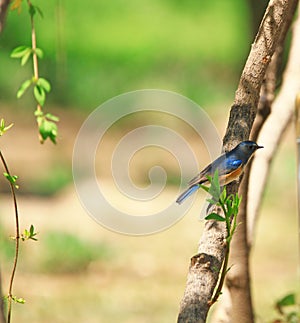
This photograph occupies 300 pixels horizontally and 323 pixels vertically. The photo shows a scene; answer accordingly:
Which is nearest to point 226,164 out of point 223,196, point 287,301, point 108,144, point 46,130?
point 223,196

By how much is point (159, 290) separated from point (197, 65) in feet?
10.8

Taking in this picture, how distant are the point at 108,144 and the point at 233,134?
467cm

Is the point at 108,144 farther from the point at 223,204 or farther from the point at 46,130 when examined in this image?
the point at 223,204

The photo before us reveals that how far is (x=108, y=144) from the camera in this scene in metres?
5.91

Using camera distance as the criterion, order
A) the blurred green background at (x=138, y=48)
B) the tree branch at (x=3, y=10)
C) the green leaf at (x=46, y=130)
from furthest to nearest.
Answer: the blurred green background at (x=138, y=48) < the tree branch at (x=3, y=10) < the green leaf at (x=46, y=130)

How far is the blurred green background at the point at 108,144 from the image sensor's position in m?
3.41

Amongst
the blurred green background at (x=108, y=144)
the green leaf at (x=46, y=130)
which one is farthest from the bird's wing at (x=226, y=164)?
Answer: the blurred green background at (x=108, y=144)

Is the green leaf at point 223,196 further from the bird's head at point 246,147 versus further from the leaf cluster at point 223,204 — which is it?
the bird's head at point 246,147

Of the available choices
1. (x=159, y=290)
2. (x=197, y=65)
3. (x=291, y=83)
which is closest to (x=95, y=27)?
(x=197, y=65)

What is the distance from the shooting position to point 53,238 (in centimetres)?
390

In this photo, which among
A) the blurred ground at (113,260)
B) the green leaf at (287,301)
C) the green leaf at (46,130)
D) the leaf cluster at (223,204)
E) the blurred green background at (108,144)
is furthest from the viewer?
the blurred green background at (108,144)

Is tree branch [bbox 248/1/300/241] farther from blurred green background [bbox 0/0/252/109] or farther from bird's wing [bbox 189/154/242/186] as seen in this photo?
blurred green background [bbox 0/0/252/109]

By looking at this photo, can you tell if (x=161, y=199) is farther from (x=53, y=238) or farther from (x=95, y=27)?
(x=95, y=27)

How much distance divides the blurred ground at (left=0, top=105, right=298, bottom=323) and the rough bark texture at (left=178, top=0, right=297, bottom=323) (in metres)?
1.66
